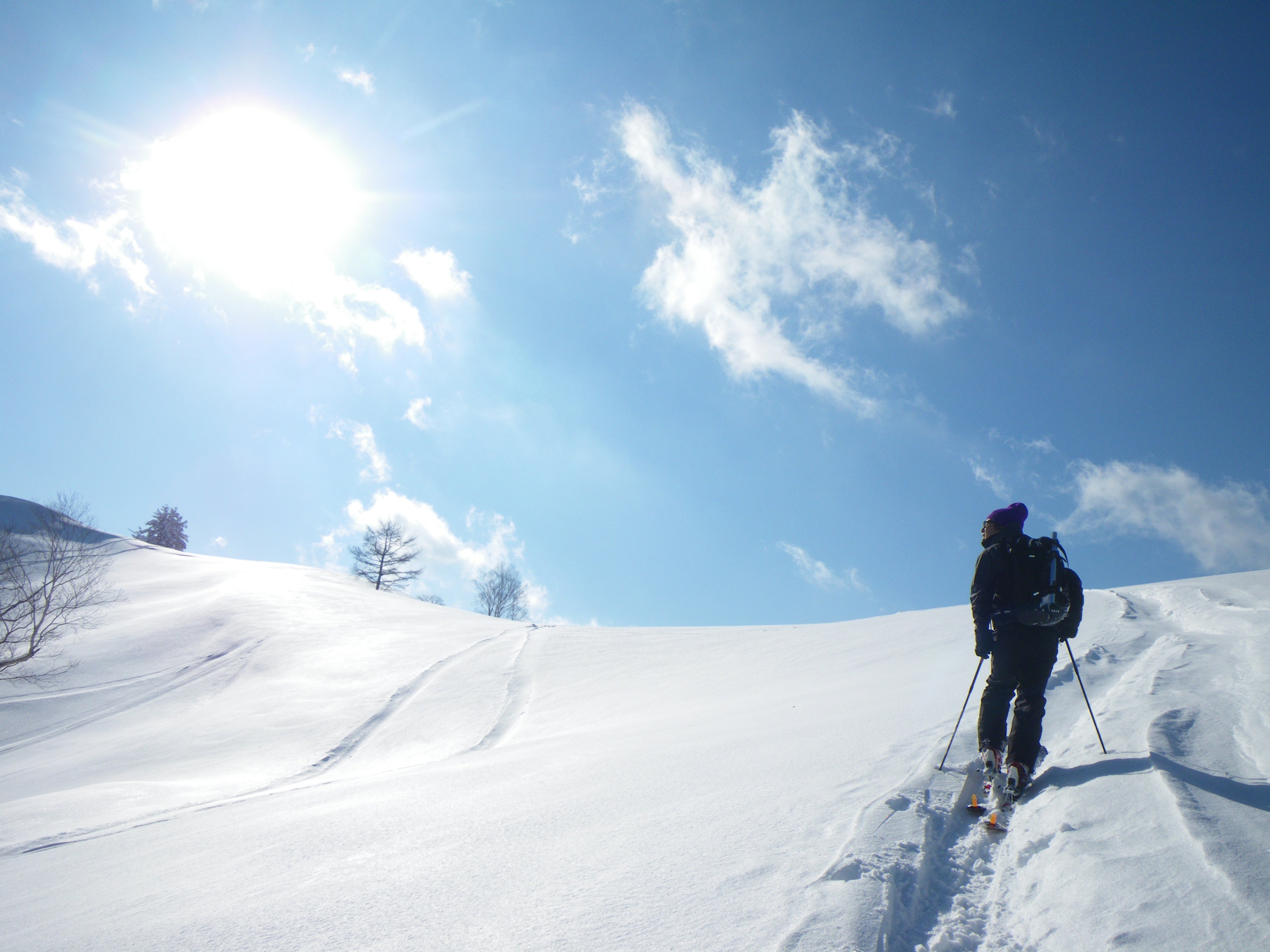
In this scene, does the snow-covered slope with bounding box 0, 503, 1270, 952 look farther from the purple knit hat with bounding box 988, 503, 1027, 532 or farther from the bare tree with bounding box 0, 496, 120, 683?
the bare tree with bounding box 0, 496, 120, 683

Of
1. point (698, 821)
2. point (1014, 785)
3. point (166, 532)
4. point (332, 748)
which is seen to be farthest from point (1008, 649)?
point (166, 532)

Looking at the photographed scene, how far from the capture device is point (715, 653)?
14.3 meters

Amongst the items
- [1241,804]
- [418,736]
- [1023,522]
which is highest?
[1023,522]

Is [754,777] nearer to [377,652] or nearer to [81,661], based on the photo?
[377,652]

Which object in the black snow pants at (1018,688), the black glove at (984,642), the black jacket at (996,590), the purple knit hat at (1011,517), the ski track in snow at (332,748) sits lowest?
the ski track in snow at (332,748)

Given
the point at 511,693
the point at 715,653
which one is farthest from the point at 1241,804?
the point at 715,653

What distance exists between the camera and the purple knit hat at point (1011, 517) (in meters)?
4.33

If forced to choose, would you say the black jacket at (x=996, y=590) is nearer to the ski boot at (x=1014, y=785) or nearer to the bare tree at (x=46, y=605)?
the ski boot at (x=1014, y=785)

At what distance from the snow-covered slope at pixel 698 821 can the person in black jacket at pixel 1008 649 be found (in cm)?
26

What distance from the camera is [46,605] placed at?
16.4 m

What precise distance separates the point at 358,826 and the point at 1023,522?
Answer: 5.02 meters

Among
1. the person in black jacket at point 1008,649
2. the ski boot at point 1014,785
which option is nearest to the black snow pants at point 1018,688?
the person in black jacket at point 1008,649

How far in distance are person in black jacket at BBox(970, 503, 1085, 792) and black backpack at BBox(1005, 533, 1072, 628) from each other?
0.09 ft

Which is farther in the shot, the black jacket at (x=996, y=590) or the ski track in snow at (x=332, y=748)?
the ski track in snow at (x=332, y=748)
